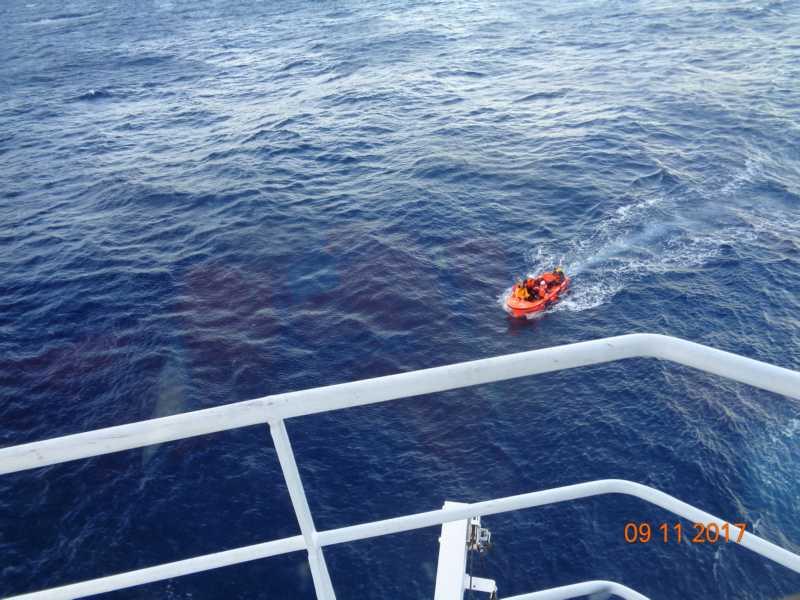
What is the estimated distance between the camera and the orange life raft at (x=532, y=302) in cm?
2600

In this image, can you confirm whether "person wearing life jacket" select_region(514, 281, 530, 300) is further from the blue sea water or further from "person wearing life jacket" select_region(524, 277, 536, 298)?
the blue sea water

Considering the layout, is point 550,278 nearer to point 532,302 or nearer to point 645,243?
point 532,302

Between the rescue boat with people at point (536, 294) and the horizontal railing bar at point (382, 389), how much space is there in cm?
2350

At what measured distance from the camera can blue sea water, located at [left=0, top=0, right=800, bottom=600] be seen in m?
19.0

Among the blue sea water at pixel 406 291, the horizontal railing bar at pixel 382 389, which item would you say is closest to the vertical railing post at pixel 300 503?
the horizontal railing bar at pixel 382 389

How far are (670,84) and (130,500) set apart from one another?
150 feet

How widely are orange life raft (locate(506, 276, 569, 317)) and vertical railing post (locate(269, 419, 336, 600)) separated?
23398 mm

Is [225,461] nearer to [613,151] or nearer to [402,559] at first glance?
[402,559]

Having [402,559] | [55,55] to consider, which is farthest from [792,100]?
[55,55]

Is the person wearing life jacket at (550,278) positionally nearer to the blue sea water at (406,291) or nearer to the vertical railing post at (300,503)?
the blue sea water at (406,291)

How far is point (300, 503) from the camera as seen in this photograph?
299 cm

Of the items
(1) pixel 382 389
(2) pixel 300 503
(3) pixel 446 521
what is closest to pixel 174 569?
(2) pixel 300 503

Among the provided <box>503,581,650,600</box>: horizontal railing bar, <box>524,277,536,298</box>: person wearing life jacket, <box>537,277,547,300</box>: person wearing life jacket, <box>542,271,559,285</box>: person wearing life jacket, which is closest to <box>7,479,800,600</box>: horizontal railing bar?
<box>503,581,650,600</box>: horizontal railing bar

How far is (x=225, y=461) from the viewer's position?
840 inches
